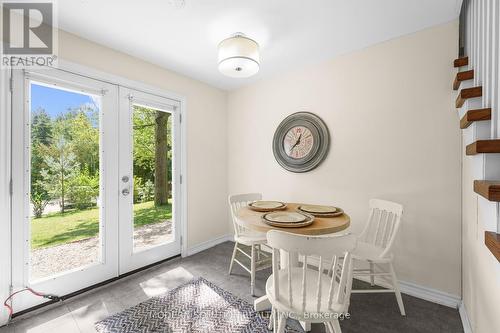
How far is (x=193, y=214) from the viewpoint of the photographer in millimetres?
3260

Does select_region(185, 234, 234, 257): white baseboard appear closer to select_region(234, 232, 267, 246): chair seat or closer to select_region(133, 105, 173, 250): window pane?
select_region(133, 105, 173, 250): window pane

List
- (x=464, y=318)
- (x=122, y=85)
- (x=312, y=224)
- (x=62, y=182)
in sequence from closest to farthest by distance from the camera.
Result: 1. (x=312, y=224)
2. (x=464, y=318)
3. (x=62, y=182)
4. (x=122, y=85)

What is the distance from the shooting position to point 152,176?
9.39 feet

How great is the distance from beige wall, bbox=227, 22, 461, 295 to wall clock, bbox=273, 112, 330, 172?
3.7 inches

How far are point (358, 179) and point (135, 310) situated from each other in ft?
8.35

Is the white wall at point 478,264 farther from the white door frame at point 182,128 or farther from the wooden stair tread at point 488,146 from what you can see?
the white door frame at point 182,128

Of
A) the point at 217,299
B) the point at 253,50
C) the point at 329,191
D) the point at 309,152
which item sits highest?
the point at 253,50

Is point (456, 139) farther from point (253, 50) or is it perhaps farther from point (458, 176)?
point (253, 50)

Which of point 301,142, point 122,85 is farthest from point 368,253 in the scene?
point 122,85

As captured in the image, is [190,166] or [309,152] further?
[190,166]

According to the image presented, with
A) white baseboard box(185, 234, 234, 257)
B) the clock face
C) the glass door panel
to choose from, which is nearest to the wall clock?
the clock face

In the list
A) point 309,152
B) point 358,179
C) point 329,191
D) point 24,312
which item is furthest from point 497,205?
point 24,312

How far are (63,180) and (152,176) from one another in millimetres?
887

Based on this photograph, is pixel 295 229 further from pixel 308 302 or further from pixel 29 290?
pixel 29 290
